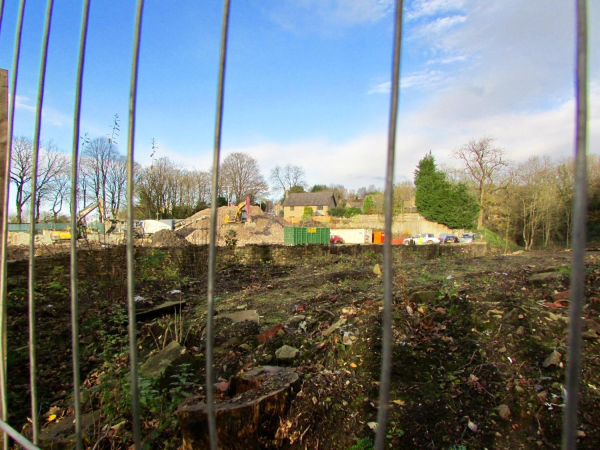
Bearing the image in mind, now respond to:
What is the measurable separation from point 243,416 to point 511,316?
3065mm

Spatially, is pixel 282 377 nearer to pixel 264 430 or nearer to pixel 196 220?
pixel 264 430

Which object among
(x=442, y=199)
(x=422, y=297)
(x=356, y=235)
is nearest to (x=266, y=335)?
(x=422, y=297)

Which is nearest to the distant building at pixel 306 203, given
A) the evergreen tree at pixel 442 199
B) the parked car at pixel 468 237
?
the evergreen tree at pixel 442 199

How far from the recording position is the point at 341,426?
2.40m

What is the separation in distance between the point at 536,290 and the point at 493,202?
27405 mm

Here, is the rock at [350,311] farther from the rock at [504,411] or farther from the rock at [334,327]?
the rock at [504,411]

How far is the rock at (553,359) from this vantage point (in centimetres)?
287

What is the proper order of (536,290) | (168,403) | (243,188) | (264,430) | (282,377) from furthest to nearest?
1. (243,188)
2. (536,290)
3. (168,403)
4. (282,377)
5. (264,430)

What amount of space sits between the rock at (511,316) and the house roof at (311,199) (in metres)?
51.3

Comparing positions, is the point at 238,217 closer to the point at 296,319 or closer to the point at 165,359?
the point at 296,319

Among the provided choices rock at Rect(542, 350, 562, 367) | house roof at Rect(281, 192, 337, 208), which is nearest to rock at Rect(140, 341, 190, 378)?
rock at Rect(542, 350, 562, 367)

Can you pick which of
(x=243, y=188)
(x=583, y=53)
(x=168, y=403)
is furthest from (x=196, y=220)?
(x=583, y=53)

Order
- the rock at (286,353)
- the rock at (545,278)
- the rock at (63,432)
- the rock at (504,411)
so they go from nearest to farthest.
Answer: the rock at (63,432)
the rock at (504,411)
the rock at (286,353)
the rock at (545,278)

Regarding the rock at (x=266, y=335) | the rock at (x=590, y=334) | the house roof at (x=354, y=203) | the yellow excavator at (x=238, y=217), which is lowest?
the rock at (x=266, y=335)
